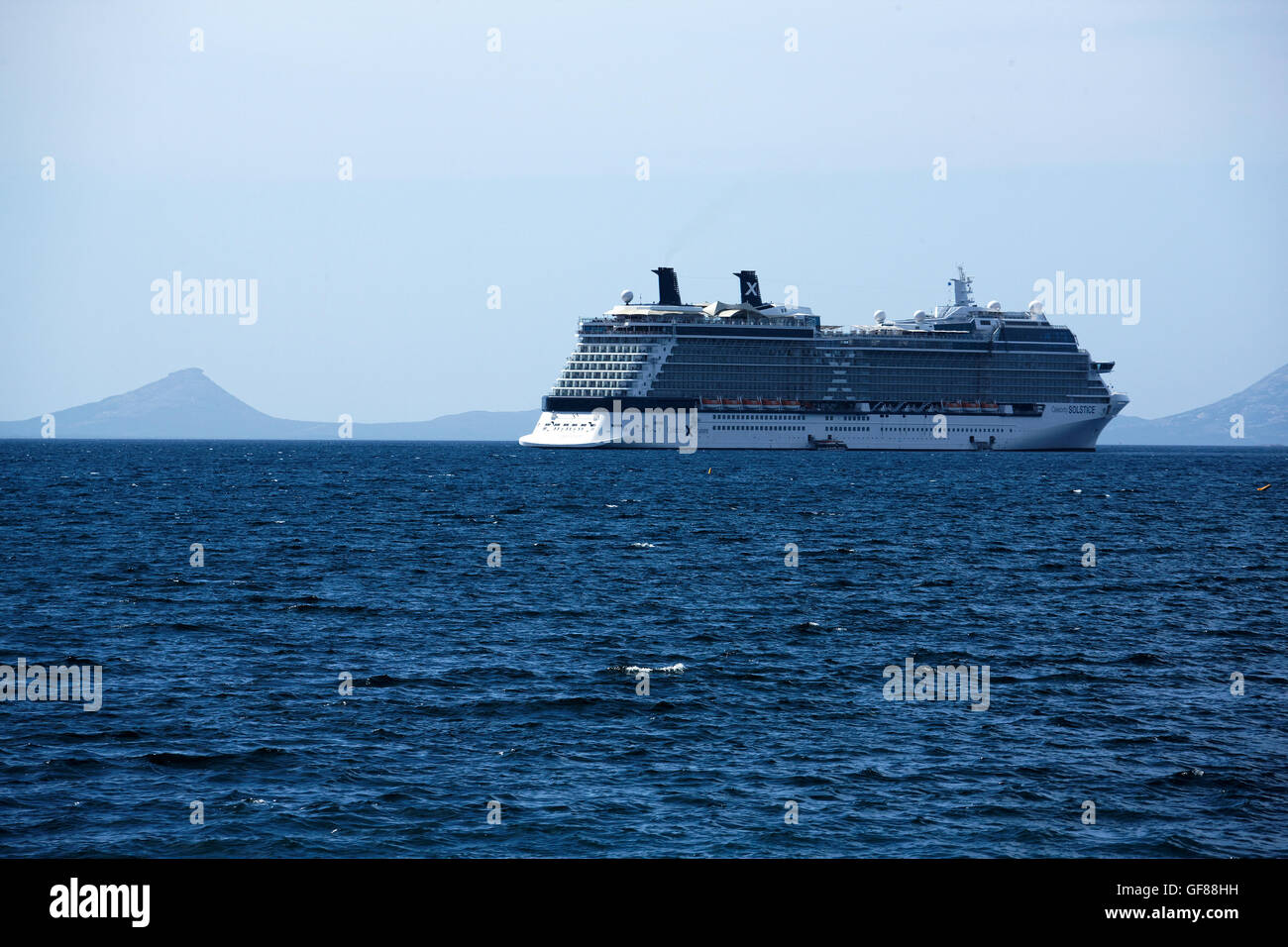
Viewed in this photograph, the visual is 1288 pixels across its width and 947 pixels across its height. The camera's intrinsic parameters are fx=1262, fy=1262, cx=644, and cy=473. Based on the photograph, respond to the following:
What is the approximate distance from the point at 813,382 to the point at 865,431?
9.36 metres

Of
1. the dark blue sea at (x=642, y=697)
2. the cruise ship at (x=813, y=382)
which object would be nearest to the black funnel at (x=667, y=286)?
the cruise ship at (x=813, y=382)

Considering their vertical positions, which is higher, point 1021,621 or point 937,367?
point 937,367

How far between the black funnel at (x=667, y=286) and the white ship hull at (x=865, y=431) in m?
20.4

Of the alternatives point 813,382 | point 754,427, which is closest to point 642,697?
point 754,427

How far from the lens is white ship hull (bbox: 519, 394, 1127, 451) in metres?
162

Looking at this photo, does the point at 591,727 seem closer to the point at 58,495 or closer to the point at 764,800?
the point at 764,800

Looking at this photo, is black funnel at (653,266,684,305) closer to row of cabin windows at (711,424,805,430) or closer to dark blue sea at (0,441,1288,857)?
row of cabin windows at (711,424,805,430)

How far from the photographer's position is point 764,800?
1750 centimetres

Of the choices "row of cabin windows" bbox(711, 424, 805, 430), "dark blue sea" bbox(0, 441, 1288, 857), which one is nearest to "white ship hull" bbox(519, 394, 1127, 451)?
"row of cabin windows" bbox(711, 424, 805, 430)

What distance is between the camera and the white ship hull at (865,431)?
530 feet

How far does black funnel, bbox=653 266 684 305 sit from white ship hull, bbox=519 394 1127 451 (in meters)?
20.4

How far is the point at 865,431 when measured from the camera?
545ft

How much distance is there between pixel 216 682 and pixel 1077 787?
16.2 meters
